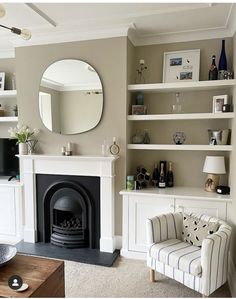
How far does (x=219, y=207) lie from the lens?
2.68 meters

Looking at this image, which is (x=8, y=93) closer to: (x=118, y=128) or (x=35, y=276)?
(x=118, y=128)

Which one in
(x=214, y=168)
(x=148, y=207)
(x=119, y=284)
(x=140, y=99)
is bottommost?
(x=119, y=284)

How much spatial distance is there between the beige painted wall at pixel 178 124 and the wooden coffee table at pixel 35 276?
4.96ft

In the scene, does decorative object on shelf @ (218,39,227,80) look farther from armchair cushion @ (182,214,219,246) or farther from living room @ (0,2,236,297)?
armchair cushion @ (182,214,219,246)

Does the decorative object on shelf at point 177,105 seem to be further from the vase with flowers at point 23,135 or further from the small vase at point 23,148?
the small vase at point 23,148

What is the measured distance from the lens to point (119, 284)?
97.0 inches

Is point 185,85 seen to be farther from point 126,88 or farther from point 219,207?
point 219,207

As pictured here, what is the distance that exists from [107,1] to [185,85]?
3.92 ft

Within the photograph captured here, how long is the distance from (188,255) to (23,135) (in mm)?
2382

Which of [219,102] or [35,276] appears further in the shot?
[219,102]

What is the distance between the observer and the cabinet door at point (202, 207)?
2.67 m

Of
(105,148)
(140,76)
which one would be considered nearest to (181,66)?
(140,76)

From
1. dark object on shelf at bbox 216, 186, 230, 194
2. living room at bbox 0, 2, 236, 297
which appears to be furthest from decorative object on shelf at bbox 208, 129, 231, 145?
dark object on shelf at bbox 216, 186, 230, 194

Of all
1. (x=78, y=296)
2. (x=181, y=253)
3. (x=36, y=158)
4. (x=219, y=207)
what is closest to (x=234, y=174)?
(x=219, y=207)
